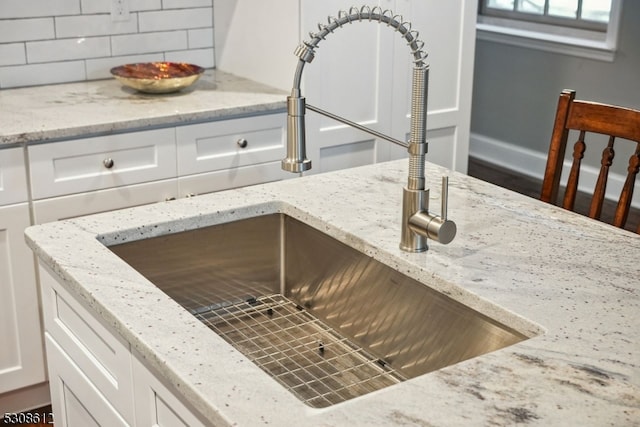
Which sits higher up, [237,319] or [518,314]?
[518,314]

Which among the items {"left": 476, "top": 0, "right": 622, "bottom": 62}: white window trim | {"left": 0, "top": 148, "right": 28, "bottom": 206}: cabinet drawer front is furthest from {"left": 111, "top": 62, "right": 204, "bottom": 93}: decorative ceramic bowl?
{"left": 476, "top": 0, "right": 622, "bottom": 62}: white window trim

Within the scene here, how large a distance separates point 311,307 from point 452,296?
1.45 feet

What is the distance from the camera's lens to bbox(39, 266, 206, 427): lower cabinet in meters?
1.47

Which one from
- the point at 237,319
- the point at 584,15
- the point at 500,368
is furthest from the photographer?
the point at 584,15

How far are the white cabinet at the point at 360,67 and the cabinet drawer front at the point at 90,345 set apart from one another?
1485mm

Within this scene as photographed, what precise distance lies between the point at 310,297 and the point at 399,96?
158 cm

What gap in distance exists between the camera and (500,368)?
4.34ft

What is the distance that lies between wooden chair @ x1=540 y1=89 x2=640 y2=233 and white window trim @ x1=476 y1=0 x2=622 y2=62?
2948 millimetres

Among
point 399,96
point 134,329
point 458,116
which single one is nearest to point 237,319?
point 134,329

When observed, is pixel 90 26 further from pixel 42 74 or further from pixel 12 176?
pixel 12 176

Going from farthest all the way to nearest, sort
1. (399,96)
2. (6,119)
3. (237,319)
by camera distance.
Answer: (399,96)
(6,119)
(237,319)

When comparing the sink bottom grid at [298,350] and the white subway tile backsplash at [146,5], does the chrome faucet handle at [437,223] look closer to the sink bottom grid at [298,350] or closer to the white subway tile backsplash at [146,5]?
the sink bottom grid at [298,350]

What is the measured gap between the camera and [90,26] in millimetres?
3359

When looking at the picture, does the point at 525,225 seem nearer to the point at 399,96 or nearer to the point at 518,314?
the point at 518,314
